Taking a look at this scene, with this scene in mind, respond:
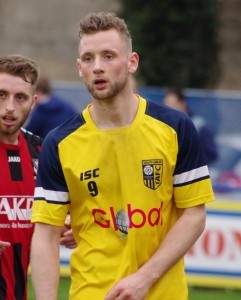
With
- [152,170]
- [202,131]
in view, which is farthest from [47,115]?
[152,170]

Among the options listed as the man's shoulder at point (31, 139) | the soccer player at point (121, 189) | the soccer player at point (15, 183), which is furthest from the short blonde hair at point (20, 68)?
the soccer player at point (121, 189)

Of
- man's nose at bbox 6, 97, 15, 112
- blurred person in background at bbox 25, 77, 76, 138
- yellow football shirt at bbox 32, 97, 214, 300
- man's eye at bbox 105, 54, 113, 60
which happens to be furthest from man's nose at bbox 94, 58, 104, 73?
blurred person in background at bbox 25, 77, 76, 138

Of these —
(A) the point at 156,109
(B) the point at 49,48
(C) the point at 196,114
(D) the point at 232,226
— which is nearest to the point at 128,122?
(A) the point at 156,109

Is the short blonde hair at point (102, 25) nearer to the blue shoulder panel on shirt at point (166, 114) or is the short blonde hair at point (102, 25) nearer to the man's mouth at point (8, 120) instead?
the blue shoulder panel on shirt at point (166, 114)

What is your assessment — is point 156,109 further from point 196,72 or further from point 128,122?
point 196,72

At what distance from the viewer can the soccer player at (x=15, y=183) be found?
6.30 metres

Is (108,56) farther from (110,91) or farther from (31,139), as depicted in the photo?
(31,139)

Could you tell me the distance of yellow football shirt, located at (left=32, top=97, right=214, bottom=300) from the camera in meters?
5.42

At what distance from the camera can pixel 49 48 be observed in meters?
27.9

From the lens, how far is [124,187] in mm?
5426

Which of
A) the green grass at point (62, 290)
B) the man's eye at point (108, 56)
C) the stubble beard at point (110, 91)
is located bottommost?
the green grass at point (62, 290)

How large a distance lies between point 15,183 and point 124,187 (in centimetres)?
113

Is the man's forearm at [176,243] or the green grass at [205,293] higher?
the man's forearm at [176,243]

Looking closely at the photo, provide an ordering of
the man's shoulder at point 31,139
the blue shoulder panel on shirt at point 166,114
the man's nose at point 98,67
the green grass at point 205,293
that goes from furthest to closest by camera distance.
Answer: the green grass at point 205,293
the man's shoulder at point 31,139
the blue shoulder panel on shirt at point 166,114
the man's nose at point 98,67
